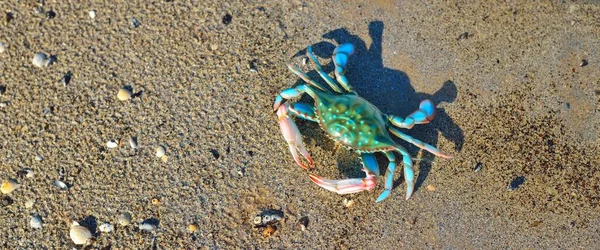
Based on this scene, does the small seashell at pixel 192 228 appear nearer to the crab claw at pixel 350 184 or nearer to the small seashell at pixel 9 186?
the crab claw at pixel 350 184

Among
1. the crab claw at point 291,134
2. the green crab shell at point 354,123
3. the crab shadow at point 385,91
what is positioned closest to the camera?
the green crab shell at point 354,123

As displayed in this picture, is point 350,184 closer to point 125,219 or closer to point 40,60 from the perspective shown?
point 125,219

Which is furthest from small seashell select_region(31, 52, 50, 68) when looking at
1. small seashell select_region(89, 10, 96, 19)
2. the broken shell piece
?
the broken shell piece

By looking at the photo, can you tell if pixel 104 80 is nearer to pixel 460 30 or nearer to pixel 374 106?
pixel 374 106

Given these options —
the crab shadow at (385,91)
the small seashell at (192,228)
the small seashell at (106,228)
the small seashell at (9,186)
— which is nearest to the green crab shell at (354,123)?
the crab shadow at (385,91)

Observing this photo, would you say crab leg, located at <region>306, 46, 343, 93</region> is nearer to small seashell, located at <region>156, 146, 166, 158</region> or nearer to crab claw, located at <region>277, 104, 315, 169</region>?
crab claw, located at <region>277, 104, 315, 169</region>

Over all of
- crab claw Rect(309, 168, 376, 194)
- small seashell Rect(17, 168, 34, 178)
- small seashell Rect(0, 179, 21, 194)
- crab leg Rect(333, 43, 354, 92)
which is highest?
crab leg Rect(333, 43, 354, 92)
